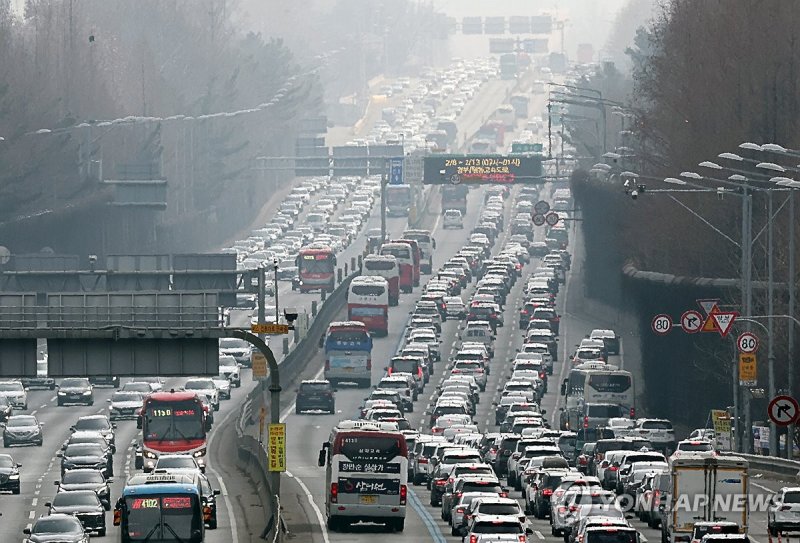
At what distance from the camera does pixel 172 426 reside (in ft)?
285

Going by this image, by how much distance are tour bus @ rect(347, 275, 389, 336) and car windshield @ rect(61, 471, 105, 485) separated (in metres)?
65.9

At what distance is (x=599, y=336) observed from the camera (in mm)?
137375

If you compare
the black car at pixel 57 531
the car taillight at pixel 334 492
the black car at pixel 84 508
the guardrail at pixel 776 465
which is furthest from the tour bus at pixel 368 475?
the guardrail at pixel 776 465

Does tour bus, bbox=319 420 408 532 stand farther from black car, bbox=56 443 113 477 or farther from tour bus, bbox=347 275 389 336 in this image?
tour bus, bbox=347 275 389 336

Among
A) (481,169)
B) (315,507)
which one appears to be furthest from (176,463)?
(481,169)

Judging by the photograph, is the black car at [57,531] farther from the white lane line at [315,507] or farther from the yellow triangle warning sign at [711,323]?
the yellow triangle warning sign at [711,323]

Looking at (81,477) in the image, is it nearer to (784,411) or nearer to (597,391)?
(784,411)

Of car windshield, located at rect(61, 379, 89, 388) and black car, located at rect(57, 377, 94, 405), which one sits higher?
car windshield, located at rect(61, 379, 89, 388)

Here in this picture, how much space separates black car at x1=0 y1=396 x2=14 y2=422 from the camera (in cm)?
11438

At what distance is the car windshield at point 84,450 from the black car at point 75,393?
35526mm

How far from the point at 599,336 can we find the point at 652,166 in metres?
10.6

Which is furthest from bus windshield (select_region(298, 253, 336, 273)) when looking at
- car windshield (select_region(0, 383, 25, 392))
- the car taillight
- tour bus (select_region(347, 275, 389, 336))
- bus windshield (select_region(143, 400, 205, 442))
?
the car taillight

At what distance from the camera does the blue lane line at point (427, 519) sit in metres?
62.5

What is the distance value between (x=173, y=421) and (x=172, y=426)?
21 cm
